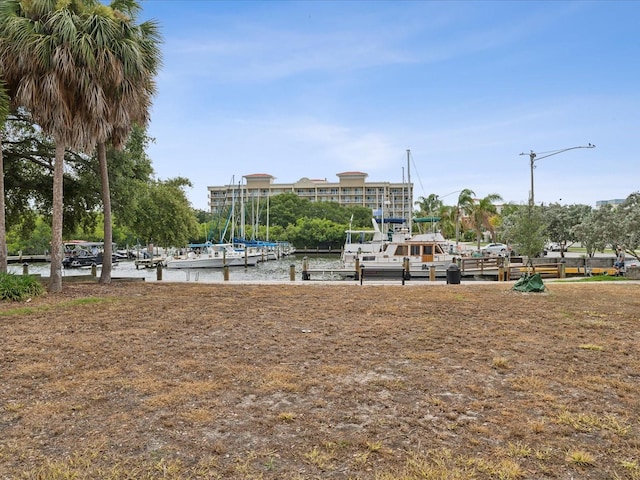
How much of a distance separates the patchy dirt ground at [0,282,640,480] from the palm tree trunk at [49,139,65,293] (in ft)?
14.8

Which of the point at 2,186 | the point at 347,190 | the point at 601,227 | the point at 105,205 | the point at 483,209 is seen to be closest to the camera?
the point at 2,186

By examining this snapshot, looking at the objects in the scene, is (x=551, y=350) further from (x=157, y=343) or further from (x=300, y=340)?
(x=157, y=343)

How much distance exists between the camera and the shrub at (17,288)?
12.9 metres

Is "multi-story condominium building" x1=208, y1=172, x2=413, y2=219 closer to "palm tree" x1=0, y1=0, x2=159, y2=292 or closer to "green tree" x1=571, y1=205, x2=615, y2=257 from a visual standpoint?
"green tree" x1=571, y1=205, x2=615, y2=257

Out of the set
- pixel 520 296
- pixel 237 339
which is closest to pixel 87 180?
pixel 237 339

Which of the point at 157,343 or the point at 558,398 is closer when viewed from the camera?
the point at 558,398

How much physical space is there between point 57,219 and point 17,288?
246cm

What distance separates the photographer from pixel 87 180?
18391 millimetres

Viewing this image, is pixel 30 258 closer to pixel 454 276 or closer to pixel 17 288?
pixel 17 288

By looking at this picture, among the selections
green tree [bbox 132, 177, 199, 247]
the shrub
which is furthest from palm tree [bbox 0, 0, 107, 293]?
green tree [bbox 132, 177, 199, 247]

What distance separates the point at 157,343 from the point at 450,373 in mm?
5030

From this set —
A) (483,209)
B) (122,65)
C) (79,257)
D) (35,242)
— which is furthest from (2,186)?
(35,242)

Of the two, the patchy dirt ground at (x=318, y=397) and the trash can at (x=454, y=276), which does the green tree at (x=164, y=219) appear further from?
the patchy dirt ground at (x=318, y=397)

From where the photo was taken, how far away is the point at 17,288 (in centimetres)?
1321
